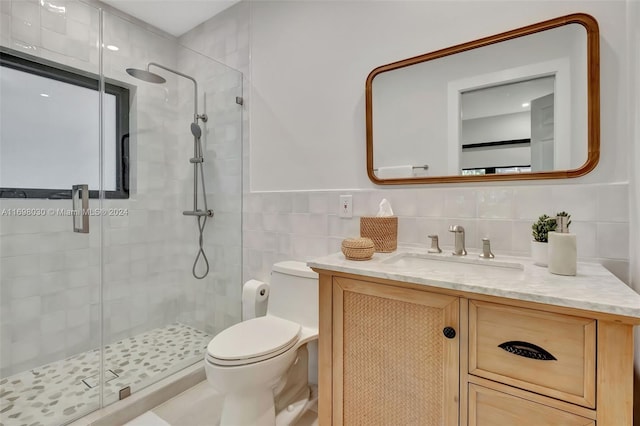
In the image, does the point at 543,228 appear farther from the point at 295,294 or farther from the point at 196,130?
the point at 196,130

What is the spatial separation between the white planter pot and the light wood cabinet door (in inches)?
16.9

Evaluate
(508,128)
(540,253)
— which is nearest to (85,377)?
(540,253)

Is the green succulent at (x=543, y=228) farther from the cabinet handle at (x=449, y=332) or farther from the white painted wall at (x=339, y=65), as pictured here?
the cabinet handle at (x=449, y=332)

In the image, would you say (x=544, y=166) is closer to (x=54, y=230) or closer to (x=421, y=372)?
(x=421, y=372)

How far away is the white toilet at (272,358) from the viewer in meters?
1.23

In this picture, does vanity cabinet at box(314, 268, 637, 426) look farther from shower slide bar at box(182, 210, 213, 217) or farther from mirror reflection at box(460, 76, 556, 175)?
shower slide bar at box(182, 210, 213, 217)

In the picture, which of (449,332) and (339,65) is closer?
(449,332)

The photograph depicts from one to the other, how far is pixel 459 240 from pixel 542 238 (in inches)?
11.3

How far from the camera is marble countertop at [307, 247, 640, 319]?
0.70m

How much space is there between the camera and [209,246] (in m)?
2.22

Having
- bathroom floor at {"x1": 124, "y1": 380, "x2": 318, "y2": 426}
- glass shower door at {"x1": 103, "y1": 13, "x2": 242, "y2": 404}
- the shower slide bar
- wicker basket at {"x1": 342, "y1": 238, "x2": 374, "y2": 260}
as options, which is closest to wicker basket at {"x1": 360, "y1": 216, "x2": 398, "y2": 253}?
wicker basket at {"x1": 342, "y1": 238, "x2": 374, "y2": 260}

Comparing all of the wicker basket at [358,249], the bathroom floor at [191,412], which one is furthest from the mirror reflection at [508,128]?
the bathroom floor at [191,412]

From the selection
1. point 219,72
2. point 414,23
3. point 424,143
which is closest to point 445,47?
point 414,23

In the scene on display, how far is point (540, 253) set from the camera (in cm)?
106
